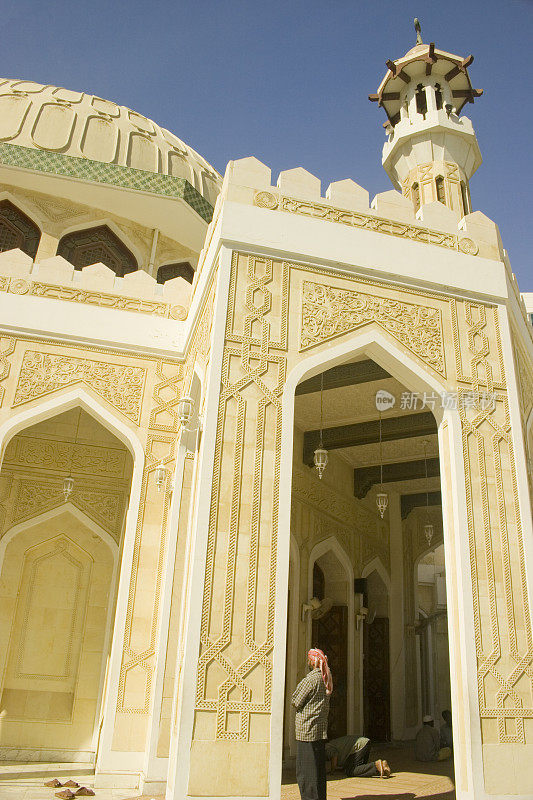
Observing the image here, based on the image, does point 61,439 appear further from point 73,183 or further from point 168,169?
point 168,169

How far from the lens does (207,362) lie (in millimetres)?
4492

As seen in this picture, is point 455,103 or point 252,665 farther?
point 455,103

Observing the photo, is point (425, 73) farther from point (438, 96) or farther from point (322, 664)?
point (322, 664)

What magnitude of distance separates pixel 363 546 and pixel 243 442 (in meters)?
5.16

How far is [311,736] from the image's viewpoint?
3.66 meters

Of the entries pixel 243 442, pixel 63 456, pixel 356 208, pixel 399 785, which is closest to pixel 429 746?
pixel 399 785

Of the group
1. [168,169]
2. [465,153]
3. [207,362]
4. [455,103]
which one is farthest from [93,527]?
[455,103]

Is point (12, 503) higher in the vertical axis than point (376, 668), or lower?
higher

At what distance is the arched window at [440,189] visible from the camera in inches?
291

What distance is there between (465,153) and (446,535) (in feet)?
17.2

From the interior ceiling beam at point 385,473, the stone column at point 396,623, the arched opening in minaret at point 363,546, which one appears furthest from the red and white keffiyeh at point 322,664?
the stone column at point 396,623

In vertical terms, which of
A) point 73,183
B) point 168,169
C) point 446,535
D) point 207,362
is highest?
point 168,169

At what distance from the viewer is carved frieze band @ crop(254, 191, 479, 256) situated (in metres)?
4.93

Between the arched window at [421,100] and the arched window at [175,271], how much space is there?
3.48 metres
